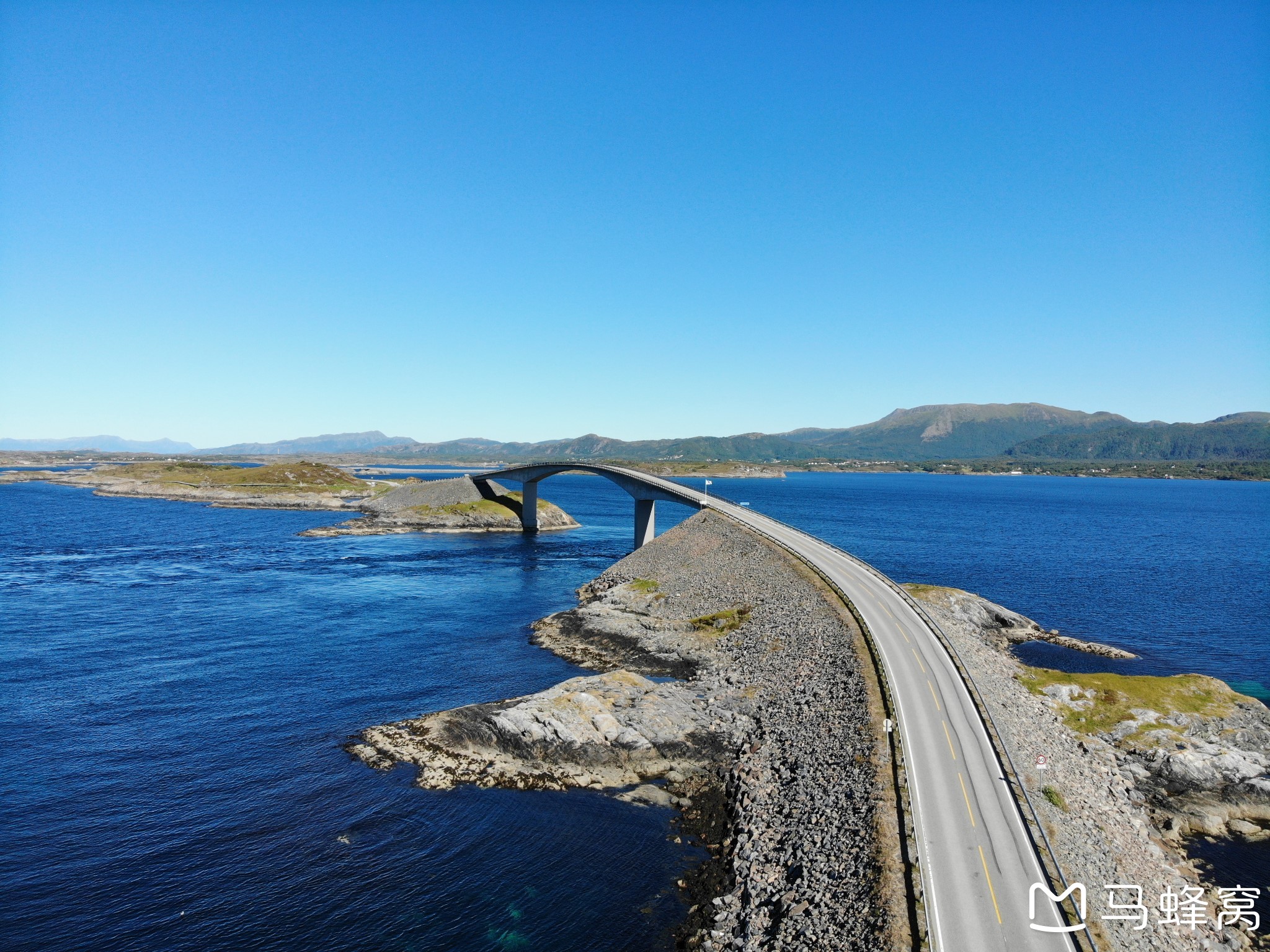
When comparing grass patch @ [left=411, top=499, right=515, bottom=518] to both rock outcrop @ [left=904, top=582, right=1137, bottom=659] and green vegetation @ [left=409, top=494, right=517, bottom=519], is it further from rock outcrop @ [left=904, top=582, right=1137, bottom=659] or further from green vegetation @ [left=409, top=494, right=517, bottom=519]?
rock outcrop @ [left=904, top=582, right=1137, bottom=659]

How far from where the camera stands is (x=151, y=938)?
2478cm

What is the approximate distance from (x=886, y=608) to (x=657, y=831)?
31.4 m

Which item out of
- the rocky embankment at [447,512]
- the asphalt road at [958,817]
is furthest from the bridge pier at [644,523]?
the asphalt road at [958,817]

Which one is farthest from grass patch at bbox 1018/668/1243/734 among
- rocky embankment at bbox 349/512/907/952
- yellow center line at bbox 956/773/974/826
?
yellow center line at bbox 956/773/974/826

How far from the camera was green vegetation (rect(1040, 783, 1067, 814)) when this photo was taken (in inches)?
1190

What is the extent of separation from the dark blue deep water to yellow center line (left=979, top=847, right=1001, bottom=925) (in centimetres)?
1200

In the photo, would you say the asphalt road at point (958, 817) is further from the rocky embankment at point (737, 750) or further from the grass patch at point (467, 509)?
the grass patch at point (467, 509)

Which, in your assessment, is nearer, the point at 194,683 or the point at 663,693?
the point at 663,693

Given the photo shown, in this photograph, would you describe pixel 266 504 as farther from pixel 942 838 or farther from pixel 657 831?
pixel 942 838

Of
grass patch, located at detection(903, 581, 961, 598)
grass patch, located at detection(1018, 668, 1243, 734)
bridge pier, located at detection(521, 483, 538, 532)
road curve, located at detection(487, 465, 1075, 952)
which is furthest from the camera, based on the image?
bridge pier, located at detection(521, 483, 538, 532)

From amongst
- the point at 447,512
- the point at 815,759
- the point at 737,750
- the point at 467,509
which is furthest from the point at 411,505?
the point at 815,759

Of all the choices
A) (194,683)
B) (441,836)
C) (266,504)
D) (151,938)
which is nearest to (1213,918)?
(441,836)

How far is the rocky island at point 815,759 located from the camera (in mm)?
25938

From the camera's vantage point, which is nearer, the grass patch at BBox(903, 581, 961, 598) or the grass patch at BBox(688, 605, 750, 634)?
the grass patch at BBox(688, 605, 750, 634)
